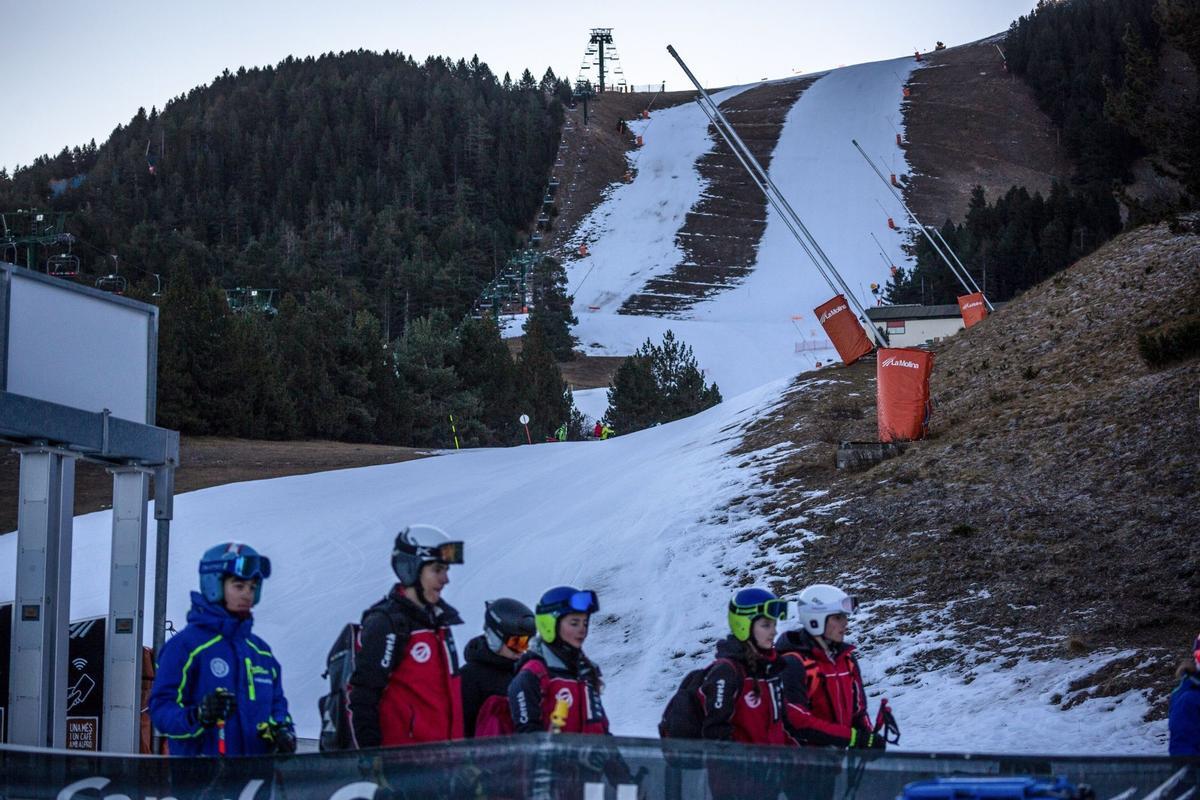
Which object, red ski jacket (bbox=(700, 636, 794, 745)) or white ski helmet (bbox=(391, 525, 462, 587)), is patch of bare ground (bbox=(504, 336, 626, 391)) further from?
white ski helmet (bbox=(391, 525, 462, 587))

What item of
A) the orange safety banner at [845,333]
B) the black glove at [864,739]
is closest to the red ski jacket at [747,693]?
the black glove at [864,739]

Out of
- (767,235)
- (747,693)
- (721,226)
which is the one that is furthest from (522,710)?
(721,226)

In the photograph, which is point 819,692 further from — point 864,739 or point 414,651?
point 414,651

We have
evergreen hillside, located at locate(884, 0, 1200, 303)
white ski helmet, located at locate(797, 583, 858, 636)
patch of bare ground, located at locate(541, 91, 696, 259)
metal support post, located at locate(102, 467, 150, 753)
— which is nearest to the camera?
white ski helmet, located at locate(797, 583, 858, 636)

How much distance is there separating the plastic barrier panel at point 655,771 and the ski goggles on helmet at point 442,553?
0.97 metres

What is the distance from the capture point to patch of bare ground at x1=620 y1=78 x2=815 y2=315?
91.2 metres

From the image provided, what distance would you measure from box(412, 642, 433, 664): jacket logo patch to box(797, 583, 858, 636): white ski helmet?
2185mm

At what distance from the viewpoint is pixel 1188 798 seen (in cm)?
496

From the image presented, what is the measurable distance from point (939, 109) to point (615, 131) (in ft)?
104

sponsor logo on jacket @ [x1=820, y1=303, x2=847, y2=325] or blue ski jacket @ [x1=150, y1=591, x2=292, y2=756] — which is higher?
sponsor logo on jacket @ [x1=820, y1=303, x2=847, y2=325]

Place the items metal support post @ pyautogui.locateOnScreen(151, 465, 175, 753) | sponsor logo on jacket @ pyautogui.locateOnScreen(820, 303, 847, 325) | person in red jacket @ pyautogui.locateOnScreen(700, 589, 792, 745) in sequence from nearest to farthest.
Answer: person in red jacket @ pyautogui.locateOnScreen(700, 589, 792, 745)
metal support post @ pyautogui.locateOnScreen(151, 465, 175, 753)
sponsor logo on jacket @ pyautogui.locateOnScreen(820, 303, 847, 325)

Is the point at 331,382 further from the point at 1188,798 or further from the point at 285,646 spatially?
the point at 1188,798

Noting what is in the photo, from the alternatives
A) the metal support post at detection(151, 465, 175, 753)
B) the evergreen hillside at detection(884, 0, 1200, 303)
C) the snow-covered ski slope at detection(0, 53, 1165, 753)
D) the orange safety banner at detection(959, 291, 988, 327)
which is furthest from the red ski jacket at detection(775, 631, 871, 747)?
the orange safety banner at detection(959, 291, 988, 327)

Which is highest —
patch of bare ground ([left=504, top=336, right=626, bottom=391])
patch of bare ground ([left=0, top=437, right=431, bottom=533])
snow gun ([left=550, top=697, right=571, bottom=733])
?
patch of bare ground ([left=504, top=336, right=626, bottom=391])
